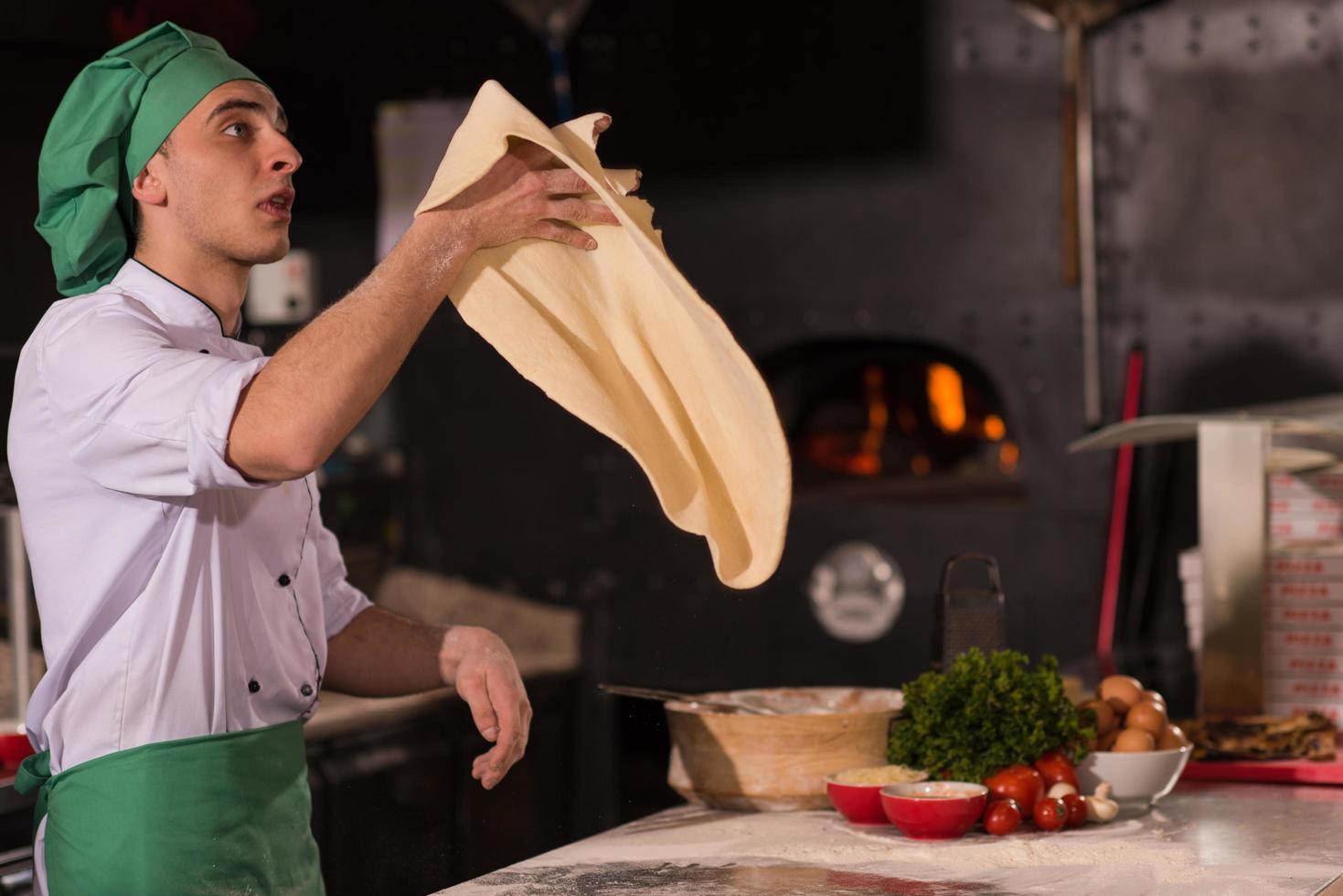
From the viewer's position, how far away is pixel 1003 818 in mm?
2008

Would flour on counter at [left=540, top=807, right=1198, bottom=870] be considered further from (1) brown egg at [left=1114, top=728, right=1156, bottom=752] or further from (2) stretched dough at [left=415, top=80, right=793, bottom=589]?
(2) stretched dough at [left=415, top=80, right=793, bottom=589]

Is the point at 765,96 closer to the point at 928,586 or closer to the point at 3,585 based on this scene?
the point at 928,586

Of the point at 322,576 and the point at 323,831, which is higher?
the point at 322,576

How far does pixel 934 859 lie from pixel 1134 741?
0.42 meters

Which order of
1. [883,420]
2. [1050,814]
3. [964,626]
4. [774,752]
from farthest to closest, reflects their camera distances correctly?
[883,420], [964,626], [774,752], [1050,814]

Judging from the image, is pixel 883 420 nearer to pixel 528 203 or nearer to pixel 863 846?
pixel 863 846

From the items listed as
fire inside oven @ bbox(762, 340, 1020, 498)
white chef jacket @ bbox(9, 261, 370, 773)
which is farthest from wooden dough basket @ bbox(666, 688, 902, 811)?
fire inside oven @ bbox(762, 340, 1020, 498)

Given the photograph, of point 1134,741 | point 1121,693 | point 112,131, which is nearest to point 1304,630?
point 1121,693

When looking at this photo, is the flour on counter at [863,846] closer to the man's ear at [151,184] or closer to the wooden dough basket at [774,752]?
the wooden dough basket at [774,752]

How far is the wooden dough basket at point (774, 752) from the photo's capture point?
84.3 inches

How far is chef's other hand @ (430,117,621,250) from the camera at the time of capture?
1664 mm

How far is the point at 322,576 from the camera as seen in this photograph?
2.00m

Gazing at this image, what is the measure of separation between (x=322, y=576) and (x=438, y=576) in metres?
3.09

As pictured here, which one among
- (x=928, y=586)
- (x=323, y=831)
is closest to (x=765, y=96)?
(x=928, y=586)
